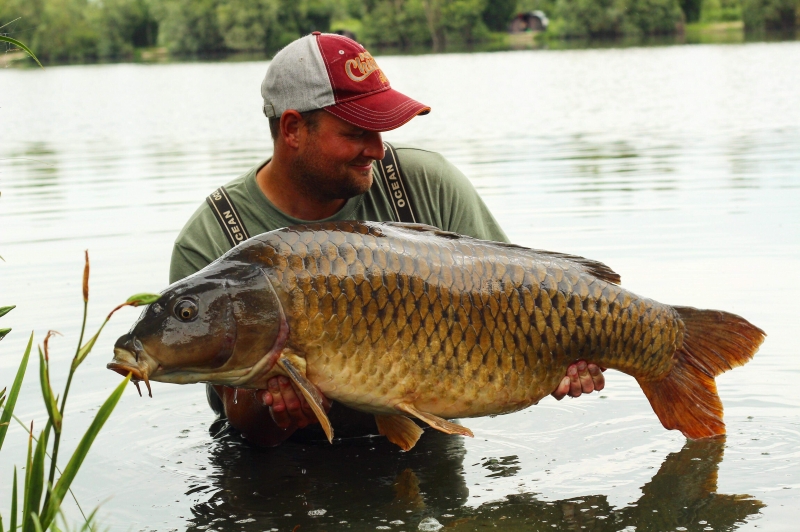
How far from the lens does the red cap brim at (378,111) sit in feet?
10.5

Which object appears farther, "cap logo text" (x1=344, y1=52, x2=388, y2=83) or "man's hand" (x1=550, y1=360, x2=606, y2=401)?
"cap logo text" (x1=344, y1=52, x2=388, y2=83)

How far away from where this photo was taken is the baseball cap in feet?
10.6

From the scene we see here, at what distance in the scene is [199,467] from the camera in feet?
11.9

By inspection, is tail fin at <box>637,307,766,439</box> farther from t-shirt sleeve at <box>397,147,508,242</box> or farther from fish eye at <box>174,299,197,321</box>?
fish eye at <box>174,299,197,321</box>

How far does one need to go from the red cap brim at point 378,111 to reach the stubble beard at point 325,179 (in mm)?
163

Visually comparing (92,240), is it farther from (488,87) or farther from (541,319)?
(488,87)

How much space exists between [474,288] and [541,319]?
0.64 feet

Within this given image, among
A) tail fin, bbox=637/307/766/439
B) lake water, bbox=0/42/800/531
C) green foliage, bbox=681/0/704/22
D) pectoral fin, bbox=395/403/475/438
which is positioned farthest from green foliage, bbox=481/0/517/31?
pectoral fin, bbox=395/403/475/438

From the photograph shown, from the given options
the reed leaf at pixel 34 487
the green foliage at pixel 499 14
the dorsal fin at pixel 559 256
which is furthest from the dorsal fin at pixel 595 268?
the green foliage at pixel 499 14

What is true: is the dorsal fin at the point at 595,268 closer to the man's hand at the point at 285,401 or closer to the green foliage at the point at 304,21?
the man's hand at the point at 285,401

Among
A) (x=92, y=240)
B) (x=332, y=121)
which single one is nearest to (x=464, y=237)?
(x=332, y=121)

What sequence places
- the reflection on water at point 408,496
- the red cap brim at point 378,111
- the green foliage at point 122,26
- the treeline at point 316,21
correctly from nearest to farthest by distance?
1. the reflection on water at point 408,496
2. the red cap brim at point 378,111
3. the treeline at point 316,21
4. the green foliage at point 122,26

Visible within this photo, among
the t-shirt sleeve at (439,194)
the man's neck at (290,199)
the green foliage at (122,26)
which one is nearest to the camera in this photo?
the man's neck at (290,199)

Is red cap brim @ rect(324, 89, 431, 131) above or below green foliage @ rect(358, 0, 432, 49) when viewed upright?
below
